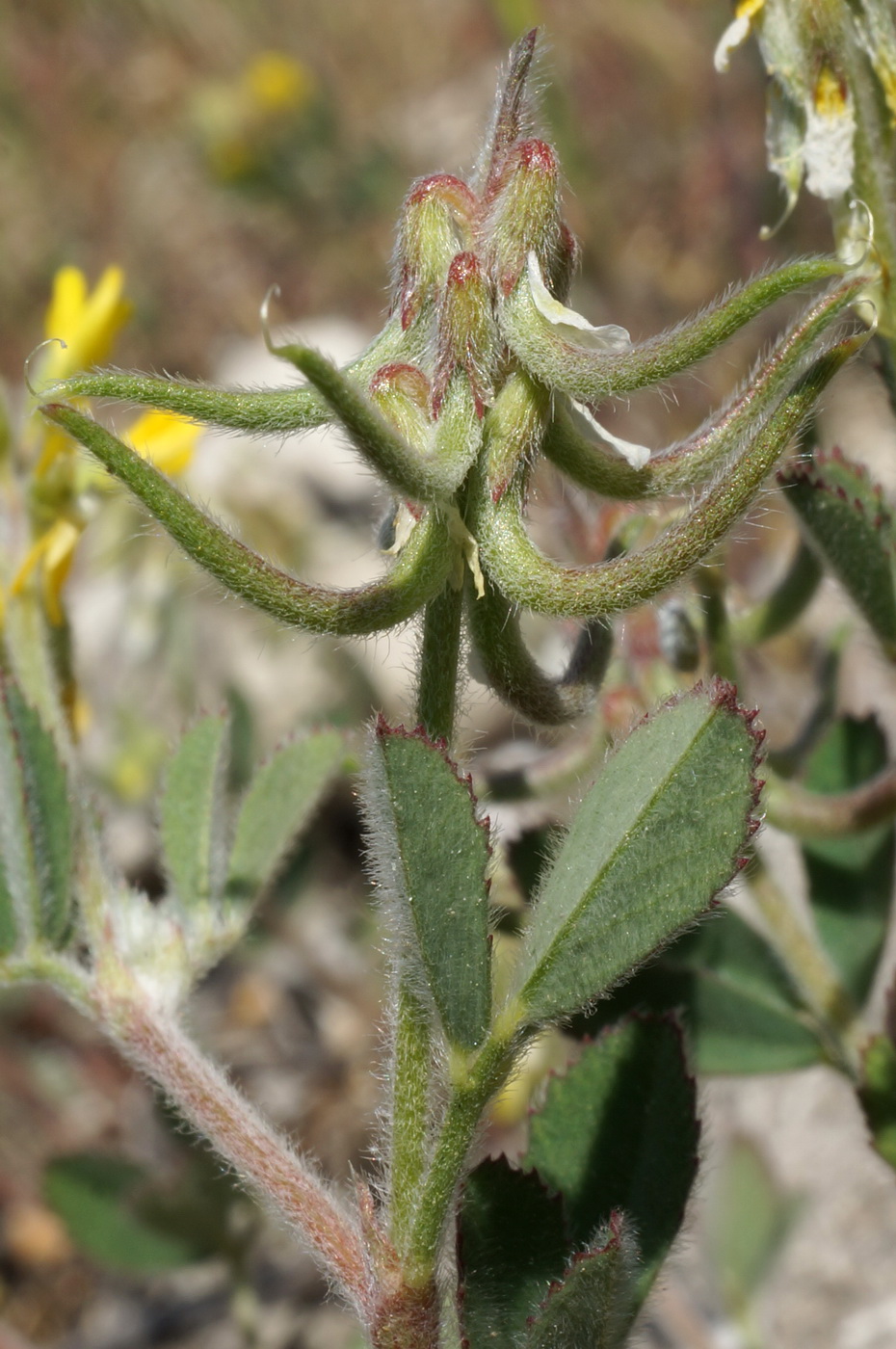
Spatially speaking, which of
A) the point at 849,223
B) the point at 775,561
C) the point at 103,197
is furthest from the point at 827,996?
the point at 103,197

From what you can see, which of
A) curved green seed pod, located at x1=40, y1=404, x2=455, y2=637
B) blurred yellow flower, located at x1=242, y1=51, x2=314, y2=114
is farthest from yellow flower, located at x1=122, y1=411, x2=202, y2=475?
blurred yellow flower, located at x1=242, y1=51, x2=314, y2=114

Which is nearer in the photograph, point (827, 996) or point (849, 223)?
point (849, 223)

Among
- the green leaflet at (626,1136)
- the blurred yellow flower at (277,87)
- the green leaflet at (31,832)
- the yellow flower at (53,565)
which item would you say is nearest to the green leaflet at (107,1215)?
the green leaflet at (31,832)

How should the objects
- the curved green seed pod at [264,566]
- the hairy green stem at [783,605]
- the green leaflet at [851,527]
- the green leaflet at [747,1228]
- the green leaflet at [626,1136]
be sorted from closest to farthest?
the curved green seed pod at [264,566] < the green leaflet at [626,1136] < the green leaflet at [851,527] < the hairy green stem at [783,605] < the green leaflet at [747,1228]

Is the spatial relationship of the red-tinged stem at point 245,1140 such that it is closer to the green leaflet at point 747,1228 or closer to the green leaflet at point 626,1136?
the green leaflet at point 626,1136

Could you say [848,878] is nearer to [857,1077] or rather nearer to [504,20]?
[857,1077]

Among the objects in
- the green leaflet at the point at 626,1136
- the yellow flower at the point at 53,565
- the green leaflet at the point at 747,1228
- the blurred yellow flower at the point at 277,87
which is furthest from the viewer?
the blurred yellow flower at the point at 277,87
